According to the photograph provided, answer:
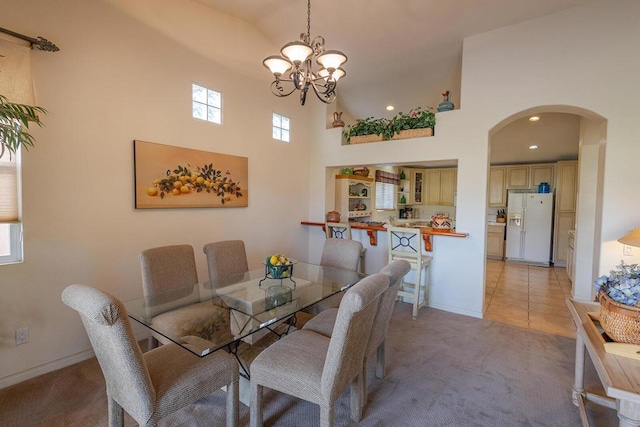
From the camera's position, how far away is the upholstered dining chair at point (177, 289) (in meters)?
1.85

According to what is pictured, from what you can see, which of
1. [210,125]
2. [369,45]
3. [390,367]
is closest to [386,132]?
[369,45]

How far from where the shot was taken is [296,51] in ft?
6.69

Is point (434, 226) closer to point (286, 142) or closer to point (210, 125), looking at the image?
point (286, 142)

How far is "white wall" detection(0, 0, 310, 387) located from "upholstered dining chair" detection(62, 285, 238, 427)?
1304mm

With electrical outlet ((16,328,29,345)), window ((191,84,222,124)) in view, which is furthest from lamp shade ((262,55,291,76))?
electrical outlet ((16,328,29,345))

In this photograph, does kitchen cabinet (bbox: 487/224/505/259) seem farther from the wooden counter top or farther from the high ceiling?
the wooden counter top

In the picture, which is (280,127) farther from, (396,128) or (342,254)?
(342,254)

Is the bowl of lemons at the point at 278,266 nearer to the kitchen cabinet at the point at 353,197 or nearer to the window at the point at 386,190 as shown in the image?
the kitchen cabinet at the point at 353,197

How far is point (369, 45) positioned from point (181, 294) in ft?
11.8

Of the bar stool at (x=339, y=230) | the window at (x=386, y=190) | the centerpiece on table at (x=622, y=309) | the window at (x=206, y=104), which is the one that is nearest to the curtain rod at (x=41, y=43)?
the window at (x=206, y=104)

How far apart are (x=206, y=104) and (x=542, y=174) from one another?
6742mm

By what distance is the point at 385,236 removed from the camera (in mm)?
4344

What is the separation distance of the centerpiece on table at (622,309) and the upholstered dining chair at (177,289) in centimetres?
201

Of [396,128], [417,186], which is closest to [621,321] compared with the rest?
[396,128]
